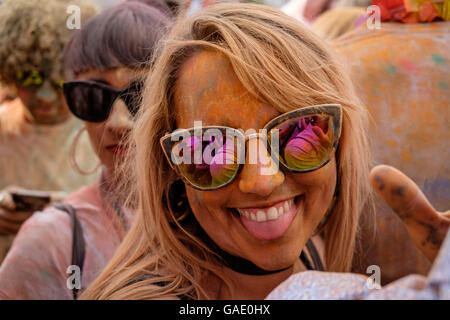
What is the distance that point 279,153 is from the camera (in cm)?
128

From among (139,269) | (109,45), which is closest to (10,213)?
(109,45)

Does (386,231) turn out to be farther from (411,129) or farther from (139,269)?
(139,269)

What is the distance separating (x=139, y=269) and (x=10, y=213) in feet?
3.92

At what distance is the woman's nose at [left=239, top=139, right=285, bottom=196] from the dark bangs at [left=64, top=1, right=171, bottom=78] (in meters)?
0.79

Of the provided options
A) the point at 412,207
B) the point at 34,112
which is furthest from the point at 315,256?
the point at 34,112

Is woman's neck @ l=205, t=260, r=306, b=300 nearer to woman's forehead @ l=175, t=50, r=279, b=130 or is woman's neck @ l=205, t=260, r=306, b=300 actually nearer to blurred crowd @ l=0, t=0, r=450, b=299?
blurred crowd @ l=0, t=0, r=450, b=299

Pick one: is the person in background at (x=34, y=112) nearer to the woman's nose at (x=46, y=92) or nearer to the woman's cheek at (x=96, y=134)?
the woman's nose at (x=46, y=92)

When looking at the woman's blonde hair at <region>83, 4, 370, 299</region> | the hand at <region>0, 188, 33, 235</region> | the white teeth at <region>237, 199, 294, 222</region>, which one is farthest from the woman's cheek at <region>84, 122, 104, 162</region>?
the white teeth at <region>237, 199, 294, 222</region>

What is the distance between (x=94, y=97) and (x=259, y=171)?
2.96ft

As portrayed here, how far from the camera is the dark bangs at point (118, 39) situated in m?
2.01

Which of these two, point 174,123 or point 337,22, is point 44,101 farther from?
Answer: point 174,123

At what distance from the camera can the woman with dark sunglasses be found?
1.89 metres

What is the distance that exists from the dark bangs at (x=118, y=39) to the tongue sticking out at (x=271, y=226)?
0.79 meters

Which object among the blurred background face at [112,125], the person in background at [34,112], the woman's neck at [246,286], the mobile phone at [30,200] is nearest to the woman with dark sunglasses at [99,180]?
the blurred background face at [112,125]
